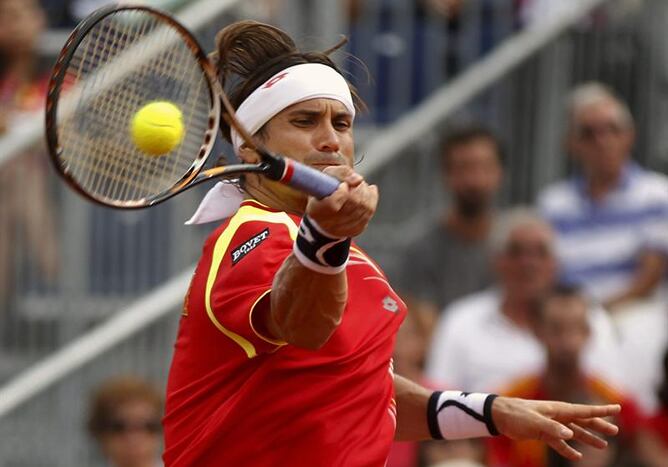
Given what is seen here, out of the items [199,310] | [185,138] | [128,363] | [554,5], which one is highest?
[185,138]

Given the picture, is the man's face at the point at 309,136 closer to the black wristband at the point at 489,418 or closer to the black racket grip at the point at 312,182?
the black racket grip at the point at 312,182

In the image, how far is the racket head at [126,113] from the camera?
3854mm

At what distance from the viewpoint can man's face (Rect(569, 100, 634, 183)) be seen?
8.15 meters

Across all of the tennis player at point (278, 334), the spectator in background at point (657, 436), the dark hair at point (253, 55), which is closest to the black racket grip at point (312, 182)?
the tennis player at point (278, 334)

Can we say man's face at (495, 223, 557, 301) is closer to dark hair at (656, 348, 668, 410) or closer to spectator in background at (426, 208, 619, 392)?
spectator in background at (426, 208, 619, 392)

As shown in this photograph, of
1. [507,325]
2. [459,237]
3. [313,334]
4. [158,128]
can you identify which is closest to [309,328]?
[313,334]

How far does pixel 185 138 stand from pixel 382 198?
167 inches

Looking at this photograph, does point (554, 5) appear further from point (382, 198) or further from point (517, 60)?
point (382, 198)

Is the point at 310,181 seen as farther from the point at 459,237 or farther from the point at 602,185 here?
the point at 602,185

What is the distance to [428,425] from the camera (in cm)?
475

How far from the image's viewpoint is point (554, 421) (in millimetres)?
4516

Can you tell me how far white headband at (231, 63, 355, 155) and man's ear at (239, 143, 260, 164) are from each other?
2 centimetres

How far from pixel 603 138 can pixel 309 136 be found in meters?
4.21

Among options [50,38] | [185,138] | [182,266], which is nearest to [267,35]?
[185,138]
